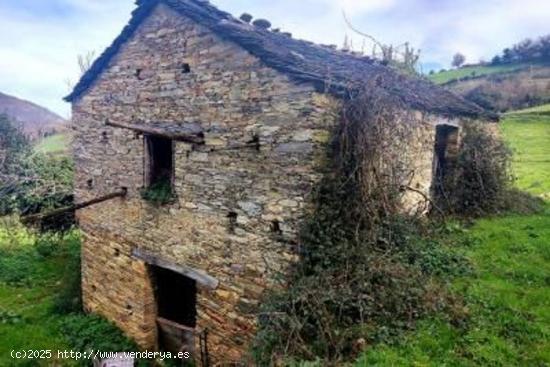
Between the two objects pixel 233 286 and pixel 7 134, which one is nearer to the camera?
pixel 233 286

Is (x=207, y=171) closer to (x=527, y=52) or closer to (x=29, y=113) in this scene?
(x=527, y=52)

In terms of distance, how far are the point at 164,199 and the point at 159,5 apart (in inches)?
140

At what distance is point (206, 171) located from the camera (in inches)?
288

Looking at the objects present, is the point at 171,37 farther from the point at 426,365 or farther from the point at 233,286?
the point at 426,365

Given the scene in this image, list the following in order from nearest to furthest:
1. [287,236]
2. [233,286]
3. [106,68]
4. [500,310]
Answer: [500,310] < [287,236] < [233,286] < [106,68]

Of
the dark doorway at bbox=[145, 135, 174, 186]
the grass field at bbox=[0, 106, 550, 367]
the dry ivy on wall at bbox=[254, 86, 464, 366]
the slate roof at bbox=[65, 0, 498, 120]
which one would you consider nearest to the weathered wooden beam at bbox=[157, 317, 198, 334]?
the grass field at bbox=[0, 106, 550, 367]

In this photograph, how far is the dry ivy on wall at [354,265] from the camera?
5.33 m

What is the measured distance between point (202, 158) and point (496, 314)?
487 cm

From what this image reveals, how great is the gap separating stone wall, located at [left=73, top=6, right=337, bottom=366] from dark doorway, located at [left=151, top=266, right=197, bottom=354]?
9.6 inches

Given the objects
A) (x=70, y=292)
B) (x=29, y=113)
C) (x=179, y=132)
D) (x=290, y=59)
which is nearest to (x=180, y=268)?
(x=179, y=132)

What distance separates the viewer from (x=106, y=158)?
378 inches

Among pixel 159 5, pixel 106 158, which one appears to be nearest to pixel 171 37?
pixel 159 5

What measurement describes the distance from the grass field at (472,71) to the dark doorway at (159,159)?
32989 mm

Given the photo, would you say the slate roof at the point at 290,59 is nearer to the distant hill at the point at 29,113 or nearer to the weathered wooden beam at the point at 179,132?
the weathered wooden beam at the point at 179,132
